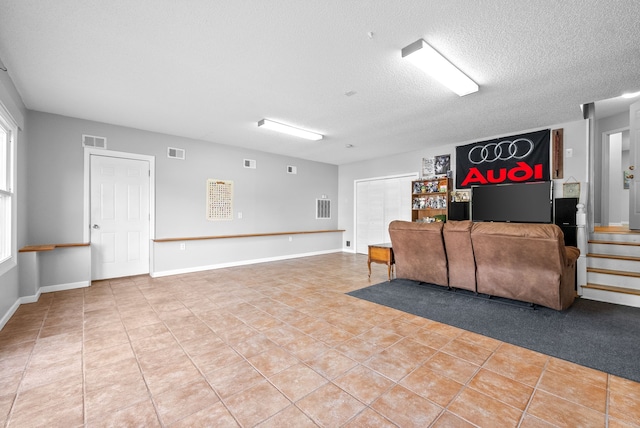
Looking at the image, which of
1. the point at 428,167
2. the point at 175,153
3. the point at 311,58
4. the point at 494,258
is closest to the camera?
the point at 311,58

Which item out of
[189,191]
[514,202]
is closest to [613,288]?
[514,202]

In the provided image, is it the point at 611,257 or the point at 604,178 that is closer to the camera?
the point at 611,257

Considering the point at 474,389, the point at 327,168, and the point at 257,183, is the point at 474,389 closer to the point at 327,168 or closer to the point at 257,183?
the point at 257,183

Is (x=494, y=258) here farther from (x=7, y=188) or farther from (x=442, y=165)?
(x=7, y=188)

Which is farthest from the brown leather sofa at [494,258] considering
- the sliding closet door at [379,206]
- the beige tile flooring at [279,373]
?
the sliding closet door at [379,206]

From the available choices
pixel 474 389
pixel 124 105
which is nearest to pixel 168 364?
pixel 474 389

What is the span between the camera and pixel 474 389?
5.82 feet

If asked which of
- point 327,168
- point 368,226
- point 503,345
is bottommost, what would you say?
point 503,345

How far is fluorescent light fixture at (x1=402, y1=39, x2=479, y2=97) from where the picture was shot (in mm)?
Answer: 2385

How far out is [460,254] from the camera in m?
3.65

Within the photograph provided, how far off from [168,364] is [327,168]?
21.7ft

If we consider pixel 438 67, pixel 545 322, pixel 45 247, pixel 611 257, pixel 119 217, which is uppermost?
pixel 438 67

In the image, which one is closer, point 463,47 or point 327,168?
point 463,47

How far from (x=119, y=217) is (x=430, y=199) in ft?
19.7
